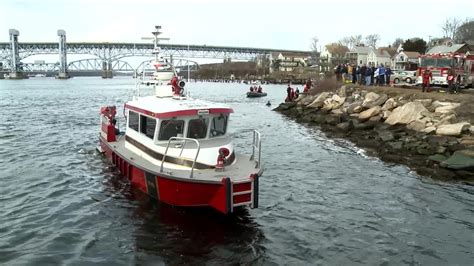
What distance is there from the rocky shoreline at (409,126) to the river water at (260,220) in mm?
1784

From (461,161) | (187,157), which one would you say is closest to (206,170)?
(187,157)

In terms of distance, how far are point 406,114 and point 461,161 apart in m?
8.89

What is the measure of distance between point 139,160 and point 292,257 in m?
6.22

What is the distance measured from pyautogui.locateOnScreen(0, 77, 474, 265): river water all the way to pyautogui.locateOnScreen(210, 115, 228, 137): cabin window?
2.63 m

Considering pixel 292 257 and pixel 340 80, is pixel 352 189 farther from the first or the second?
pixel 340 80

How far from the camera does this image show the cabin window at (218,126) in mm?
13758

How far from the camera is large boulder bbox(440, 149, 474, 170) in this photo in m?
18.0

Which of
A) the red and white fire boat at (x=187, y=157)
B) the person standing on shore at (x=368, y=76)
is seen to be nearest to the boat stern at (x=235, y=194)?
the red and white fire boat at (x=187, y=157)

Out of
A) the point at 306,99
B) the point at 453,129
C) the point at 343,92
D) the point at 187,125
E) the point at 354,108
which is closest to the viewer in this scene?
the point at 187,125

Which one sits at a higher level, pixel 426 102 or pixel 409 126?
pixel 426 102

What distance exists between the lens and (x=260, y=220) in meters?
12.8

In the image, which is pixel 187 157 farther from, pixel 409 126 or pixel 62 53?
pixel 62 53

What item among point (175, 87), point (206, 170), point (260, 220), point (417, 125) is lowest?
point (260, 220)

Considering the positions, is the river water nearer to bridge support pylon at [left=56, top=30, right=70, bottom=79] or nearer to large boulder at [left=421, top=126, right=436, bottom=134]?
large boulder at [left=421, top=126, right=436, bottom=134]
